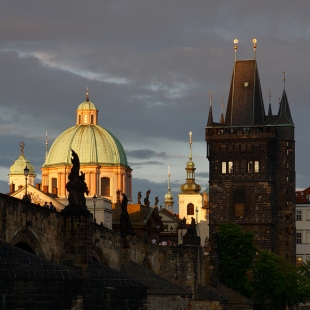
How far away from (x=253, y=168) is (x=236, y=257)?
101 ft

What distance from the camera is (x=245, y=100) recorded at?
162 metres

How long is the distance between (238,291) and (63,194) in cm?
7324

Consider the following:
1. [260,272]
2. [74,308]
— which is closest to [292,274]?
[260,272]

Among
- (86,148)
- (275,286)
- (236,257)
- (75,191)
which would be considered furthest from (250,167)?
(75,191)

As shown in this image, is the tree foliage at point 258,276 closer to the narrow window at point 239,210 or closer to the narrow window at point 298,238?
the narrow window at point 239,210

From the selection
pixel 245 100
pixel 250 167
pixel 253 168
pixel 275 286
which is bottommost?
pixel 275 286

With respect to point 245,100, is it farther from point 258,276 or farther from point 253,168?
point 258,276

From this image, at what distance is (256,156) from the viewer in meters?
158

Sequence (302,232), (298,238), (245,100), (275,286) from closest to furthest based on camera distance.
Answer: (275,286) → (245,100) → (298,238) → (302,232)

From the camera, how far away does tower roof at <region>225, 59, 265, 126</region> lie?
161 m

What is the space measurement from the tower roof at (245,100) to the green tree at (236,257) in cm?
3104

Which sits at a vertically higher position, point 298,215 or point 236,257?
point 298,215

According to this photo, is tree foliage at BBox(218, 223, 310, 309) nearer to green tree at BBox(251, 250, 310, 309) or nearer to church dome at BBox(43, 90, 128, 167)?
green tree at BBox(251, 250, 310, 309)

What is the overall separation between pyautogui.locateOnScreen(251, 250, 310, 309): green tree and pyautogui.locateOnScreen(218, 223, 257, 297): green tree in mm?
1225
